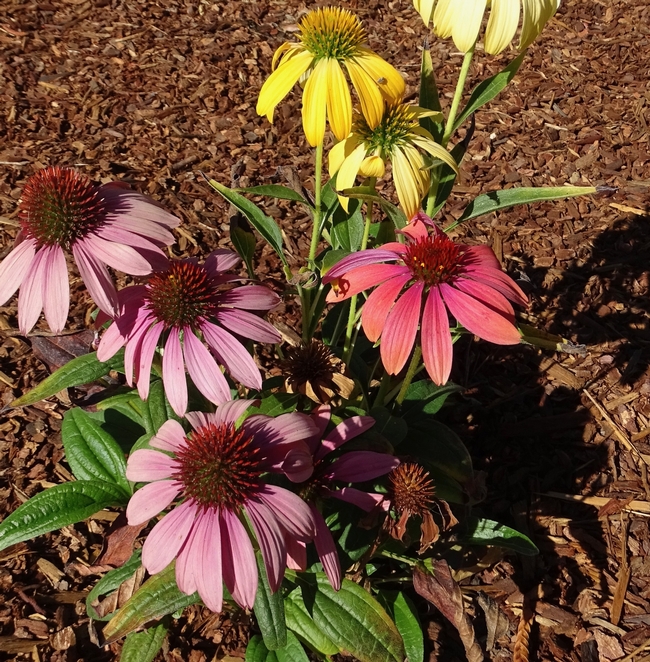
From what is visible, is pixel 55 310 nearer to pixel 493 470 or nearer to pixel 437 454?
pixel 437 454

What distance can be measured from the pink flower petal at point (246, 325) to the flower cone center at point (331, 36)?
0.68 m

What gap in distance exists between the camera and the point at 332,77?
1524 mm

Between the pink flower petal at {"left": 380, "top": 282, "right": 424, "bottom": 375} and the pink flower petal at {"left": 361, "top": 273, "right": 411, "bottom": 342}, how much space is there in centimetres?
2

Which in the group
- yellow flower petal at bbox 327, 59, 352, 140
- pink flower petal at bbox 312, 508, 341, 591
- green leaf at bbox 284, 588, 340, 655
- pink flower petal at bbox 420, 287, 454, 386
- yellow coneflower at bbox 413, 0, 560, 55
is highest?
yellow coneflower at bbox 413, 0, 560, 55

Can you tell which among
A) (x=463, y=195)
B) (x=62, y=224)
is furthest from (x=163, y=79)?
(x=62, y=224)

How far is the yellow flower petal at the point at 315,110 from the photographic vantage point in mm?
1497

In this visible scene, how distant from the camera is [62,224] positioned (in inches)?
50.8

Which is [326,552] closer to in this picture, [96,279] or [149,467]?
[149,467]

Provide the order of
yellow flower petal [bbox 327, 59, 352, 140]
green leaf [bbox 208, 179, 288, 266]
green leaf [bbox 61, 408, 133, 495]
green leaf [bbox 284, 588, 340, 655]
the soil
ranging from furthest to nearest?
the soil, green leaf [bbox 208, 179, 288, 266], green leaf [bbox 61, 408, 133, 495], green leaf [bbox 284, 588, 340, 655], yellow flower petal [bbox 327, 59, 352, 140]

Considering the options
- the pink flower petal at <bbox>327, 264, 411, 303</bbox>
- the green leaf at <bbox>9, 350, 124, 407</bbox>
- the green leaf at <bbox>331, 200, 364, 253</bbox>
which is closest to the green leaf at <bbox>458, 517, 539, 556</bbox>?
the pink flower petal at <bbox>327, 264, 411, 303</bbox>

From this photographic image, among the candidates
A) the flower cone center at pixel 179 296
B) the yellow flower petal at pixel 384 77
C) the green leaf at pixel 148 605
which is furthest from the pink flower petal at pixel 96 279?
the yellow flower petal at pixel 384 77

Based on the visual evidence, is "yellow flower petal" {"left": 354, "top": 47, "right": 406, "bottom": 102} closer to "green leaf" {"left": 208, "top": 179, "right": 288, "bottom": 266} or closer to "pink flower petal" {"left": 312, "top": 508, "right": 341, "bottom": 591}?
"green leaf" {"left": 208, "top": 179, "right": 288, "bottom": 266}

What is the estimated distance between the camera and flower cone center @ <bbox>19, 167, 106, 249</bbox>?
4.21ft

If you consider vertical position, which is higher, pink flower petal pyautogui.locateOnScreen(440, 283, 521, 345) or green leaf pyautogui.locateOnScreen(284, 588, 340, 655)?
pink flower petal pyautogui.locateOnScreen(440, 283, 521, 345)
